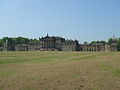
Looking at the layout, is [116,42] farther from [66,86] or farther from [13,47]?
[66,86]

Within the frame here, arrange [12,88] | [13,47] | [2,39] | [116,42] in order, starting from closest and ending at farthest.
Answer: [12,88], [116,42], [13,47], [2,39]

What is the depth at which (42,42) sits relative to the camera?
164 m

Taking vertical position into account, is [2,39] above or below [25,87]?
above

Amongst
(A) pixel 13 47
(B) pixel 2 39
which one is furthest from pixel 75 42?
(B) pixel 2 39

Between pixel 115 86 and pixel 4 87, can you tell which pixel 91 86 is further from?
pixel 4 87

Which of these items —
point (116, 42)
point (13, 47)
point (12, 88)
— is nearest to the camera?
point (12, 88)

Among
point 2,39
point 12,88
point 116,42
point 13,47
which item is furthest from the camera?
point 2,39

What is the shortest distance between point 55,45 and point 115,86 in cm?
15325

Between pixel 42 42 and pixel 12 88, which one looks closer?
pixel 12 88

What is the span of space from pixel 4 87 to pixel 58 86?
2934mm

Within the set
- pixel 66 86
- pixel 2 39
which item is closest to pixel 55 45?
pixel 2 39

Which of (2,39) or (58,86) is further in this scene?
(2,39)

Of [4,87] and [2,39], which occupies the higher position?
[2,39]

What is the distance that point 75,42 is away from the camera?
161 meters
